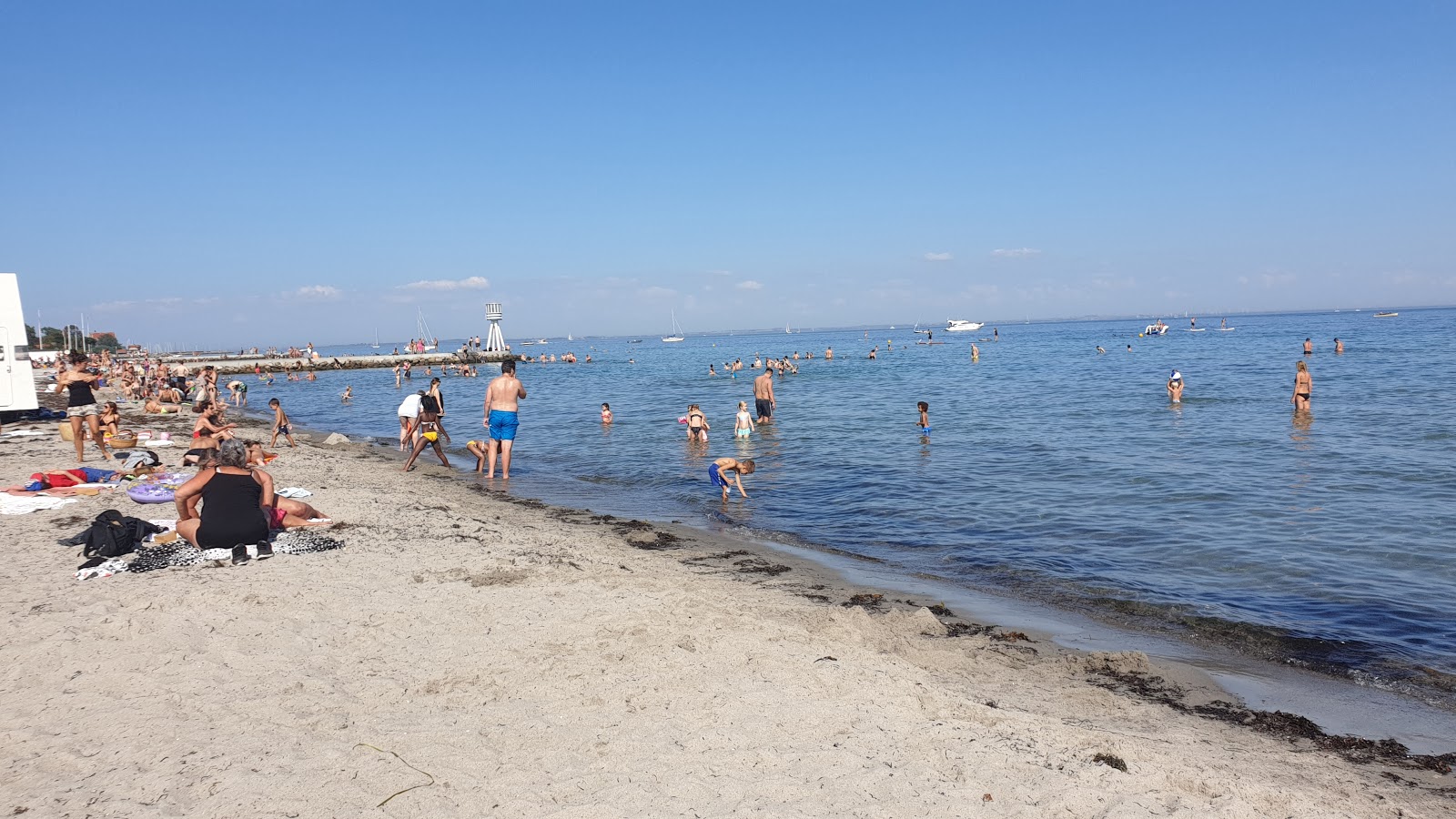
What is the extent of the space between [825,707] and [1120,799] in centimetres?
156

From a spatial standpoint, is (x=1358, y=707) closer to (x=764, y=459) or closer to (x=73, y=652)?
(x=73, y=652)

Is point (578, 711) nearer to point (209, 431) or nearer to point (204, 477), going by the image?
point (204, 477)

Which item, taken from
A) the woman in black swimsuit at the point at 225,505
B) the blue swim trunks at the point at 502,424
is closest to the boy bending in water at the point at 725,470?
the blue swim trunks at the point at 502,424

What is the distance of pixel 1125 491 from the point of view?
12.9 meters

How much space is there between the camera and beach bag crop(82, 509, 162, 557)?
290 inches

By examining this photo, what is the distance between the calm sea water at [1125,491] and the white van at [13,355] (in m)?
7.73

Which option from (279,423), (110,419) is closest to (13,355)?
(110,419)

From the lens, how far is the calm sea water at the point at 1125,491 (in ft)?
25.1

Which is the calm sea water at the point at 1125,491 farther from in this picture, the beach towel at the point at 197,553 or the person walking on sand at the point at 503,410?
the beach towel at the point at 197,553

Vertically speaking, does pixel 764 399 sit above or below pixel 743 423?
above

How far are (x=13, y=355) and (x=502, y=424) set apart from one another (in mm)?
12863

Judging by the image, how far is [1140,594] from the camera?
804 cm

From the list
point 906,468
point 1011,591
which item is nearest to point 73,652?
point 1011,591

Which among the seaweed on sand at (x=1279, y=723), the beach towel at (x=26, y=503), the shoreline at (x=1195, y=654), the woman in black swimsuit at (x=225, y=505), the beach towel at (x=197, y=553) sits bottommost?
the shoreline at (x=1195, y=654)
